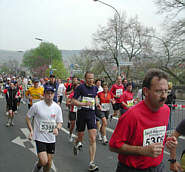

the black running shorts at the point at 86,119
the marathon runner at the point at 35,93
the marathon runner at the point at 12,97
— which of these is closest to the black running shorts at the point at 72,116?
the marathon runner at the point at 35,93

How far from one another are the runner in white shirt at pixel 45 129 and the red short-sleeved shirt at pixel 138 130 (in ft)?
6.31

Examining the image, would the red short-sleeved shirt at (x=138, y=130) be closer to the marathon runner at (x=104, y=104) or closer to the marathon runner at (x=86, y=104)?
the marathon runner at (x=86, y=104)

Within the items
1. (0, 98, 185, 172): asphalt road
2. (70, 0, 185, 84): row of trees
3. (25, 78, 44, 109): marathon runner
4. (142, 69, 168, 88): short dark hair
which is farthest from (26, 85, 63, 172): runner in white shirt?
(70, 0, 185, 84): row of trees

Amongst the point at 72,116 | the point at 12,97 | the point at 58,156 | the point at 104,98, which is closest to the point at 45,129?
the point at 58,156

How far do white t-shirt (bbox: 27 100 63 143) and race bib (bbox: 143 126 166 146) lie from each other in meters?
2.14

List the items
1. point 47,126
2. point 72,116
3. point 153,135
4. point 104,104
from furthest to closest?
point 72,116, point 104,104, point 47,126, point 153,135

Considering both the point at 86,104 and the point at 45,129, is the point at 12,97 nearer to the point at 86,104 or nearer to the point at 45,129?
the point at 86,104

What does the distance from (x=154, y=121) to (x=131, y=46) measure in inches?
1177

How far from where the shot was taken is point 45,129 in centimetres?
404

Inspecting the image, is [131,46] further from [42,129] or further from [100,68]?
[42,129]

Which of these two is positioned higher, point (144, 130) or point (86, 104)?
point (144, 130)

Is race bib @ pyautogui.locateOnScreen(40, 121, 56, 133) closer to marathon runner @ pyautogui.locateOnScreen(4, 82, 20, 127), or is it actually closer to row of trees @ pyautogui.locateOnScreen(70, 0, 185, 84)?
marathon runner @ pyautogui.locateOnScreen(4, 82, 20, 127)

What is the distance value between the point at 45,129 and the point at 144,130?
2.24 metres

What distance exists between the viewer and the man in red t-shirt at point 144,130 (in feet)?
7.02
